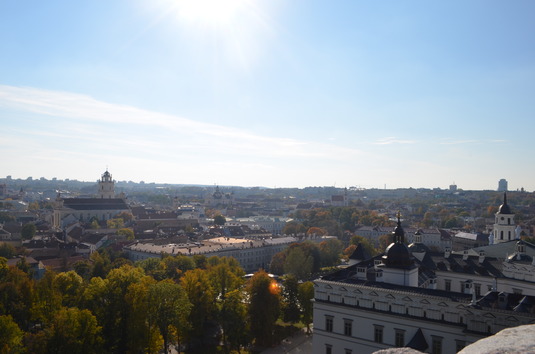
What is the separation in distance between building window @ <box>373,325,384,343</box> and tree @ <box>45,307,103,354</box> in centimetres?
1683

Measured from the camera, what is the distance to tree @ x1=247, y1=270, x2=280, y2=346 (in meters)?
38.7

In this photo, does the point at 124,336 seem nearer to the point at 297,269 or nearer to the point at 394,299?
the point at 394,299

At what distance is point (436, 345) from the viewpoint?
25.0 m

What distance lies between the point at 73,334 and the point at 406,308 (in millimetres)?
19612

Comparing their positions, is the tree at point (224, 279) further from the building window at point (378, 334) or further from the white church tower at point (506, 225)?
the white church tower at point (506, 225)

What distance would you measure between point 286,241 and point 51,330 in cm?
6255

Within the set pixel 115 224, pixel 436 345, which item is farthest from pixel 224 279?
pixel 115 224

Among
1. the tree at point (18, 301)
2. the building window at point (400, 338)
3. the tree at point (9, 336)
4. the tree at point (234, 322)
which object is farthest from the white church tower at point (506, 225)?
the tree at point (9, 336)

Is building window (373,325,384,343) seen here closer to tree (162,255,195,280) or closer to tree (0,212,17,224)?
tree (162,255,195,280)

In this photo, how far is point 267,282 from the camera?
4050cm

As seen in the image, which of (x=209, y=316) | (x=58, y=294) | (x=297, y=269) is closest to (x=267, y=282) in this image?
(x=209, y=316)

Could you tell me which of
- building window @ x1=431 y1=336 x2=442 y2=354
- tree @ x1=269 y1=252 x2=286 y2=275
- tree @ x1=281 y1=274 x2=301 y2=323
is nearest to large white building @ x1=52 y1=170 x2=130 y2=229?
tree @ x1=269 y1=252 x2=286 y2=275

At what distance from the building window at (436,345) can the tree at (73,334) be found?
19.8 meters

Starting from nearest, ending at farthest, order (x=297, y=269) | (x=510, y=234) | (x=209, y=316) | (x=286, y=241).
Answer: (x=209, y=316), (x=510, y=234), (x=297, y=269), (x=286, y=241)
